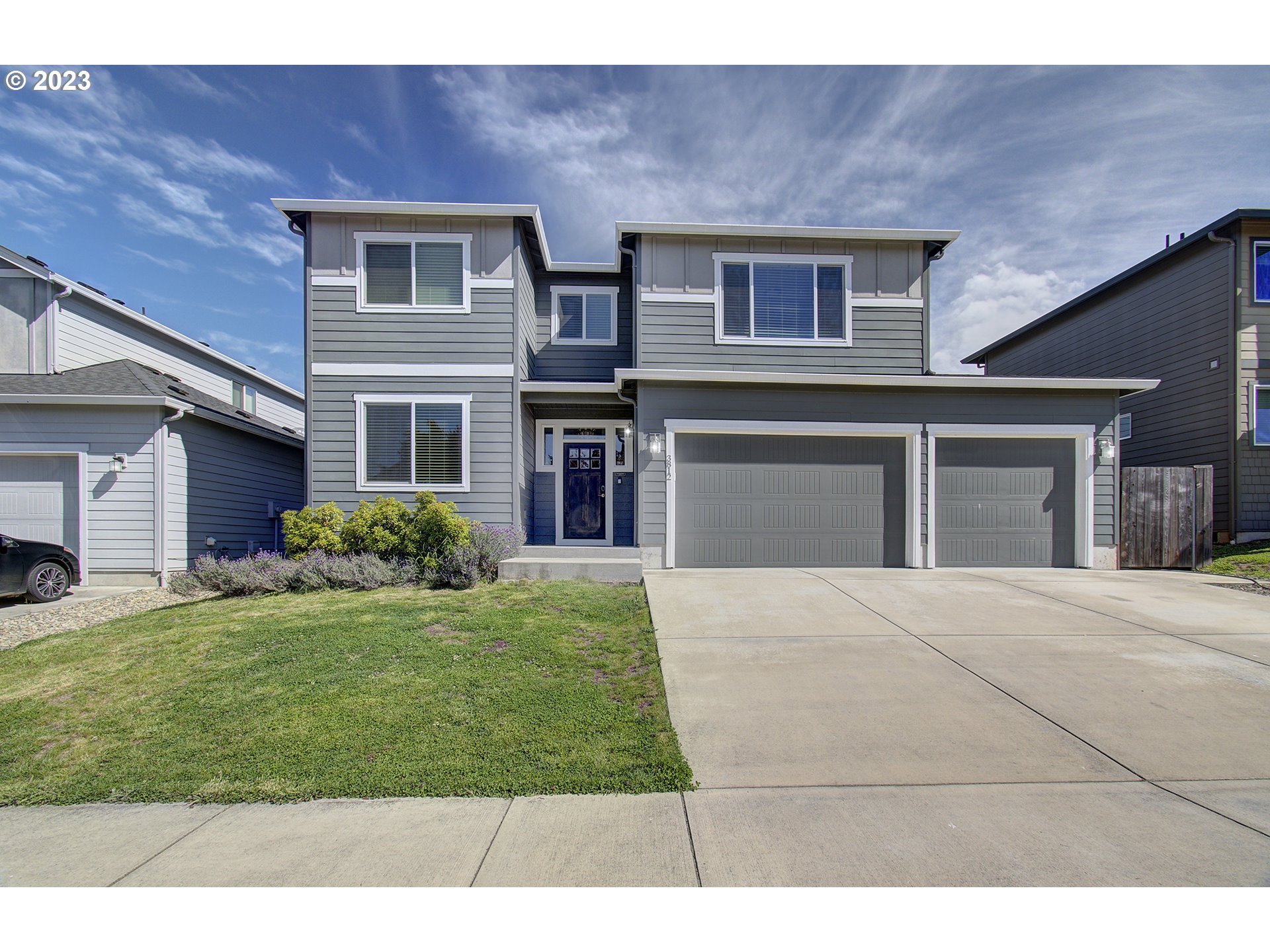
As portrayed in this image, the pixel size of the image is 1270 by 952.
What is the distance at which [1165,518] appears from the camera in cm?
960

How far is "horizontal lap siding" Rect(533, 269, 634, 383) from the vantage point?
11.3 meters

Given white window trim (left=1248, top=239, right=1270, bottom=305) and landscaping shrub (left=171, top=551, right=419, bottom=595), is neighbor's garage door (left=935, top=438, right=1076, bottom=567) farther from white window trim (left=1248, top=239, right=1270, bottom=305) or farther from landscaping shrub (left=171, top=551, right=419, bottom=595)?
landscaping shrub (left=171, top=551, right=419, bottom=595)

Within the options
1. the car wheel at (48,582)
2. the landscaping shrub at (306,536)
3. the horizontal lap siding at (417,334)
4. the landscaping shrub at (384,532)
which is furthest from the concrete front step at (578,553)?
the car wheel at (48,582)

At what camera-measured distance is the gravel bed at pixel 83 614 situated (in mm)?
6613

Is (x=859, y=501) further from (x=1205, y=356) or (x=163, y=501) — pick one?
(x=163, y=501)

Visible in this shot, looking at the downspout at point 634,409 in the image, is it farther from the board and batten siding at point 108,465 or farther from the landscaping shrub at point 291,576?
the board and batten siding at point 108,465

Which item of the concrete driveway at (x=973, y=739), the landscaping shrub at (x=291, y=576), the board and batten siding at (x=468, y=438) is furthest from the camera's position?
the board and batten siding at (x=468, y=438)

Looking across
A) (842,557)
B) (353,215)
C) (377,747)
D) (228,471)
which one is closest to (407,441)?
(353,215)

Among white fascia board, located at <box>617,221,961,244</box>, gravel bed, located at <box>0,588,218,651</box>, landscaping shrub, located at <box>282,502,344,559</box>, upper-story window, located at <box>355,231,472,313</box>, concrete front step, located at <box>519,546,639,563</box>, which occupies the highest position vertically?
white fascia board, located at <box>617,221,961,244</box>

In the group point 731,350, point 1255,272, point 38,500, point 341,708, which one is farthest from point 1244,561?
point 38,500

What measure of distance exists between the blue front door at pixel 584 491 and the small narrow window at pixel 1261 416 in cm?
1262

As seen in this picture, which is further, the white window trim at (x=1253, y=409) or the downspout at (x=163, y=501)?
the white window trim at (x=1253, y=409)

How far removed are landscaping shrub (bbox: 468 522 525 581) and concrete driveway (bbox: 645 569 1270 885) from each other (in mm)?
2761

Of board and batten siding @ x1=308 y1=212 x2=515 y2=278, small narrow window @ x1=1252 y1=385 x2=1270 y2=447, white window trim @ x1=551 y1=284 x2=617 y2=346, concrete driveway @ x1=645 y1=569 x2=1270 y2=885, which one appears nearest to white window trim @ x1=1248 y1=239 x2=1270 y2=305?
small narrow window @ x1=1252 y1=385 x2=1270 y2=447
